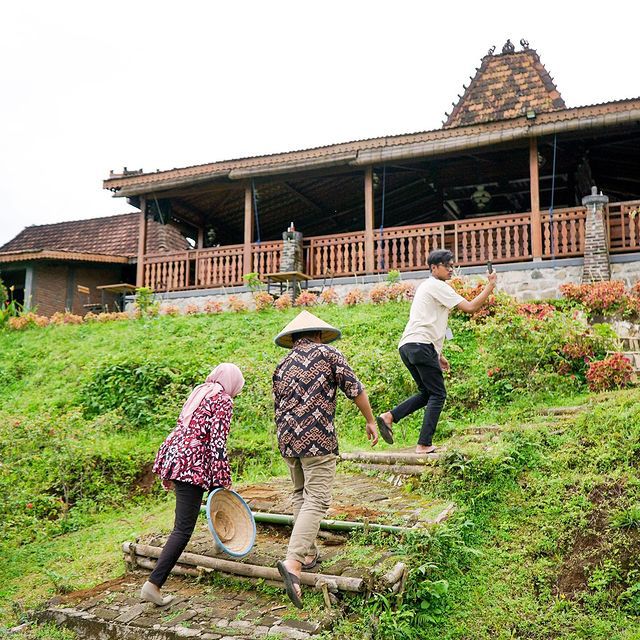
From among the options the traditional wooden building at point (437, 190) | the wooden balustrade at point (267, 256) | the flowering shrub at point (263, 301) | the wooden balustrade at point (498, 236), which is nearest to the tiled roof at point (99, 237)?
the traditional wooden building at point (437, 190)

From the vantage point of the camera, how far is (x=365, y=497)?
212 inches

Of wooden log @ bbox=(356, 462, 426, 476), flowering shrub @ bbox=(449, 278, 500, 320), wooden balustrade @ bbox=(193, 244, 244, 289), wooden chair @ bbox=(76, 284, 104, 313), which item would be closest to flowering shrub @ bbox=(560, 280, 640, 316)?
flowering shrub @ bbox=(449, 278, 500, 320)

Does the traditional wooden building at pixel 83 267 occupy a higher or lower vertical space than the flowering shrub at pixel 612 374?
higher

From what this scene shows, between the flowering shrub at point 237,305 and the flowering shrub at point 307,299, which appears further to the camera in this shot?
the flowering shrub at point 237,305

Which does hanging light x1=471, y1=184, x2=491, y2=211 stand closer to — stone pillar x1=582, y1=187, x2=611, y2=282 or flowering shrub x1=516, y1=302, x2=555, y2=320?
stone pillar x1=582, y1=187, x2=611, y2=282

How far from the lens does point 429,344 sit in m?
5.60

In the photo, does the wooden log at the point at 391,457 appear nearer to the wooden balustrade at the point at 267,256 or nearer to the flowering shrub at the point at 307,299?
the flowering shrub at the point at 307,299

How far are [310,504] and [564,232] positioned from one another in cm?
913

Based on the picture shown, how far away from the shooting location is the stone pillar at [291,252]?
13906 mm

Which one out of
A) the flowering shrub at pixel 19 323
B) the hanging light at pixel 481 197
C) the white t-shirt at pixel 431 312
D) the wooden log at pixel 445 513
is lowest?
the wooden log at pixel 445 513

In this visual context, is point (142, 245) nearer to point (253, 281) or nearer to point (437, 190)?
point (253, 281)

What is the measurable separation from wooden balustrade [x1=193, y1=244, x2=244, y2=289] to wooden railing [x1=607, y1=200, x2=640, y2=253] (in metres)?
7.20

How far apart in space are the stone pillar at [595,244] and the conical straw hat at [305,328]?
7.74 m

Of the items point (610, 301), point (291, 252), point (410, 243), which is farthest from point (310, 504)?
point (291, 252)
